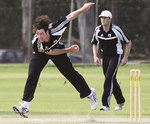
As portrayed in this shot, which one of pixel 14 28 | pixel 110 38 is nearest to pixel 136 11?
pixel 14 28

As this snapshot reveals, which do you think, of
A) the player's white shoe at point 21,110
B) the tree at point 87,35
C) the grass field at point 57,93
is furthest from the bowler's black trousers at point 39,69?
the tree at point 87,35

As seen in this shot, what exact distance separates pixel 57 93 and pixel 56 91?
2.52ft

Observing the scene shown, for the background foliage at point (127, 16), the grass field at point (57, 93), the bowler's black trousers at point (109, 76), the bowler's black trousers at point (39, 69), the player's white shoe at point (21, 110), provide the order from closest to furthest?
the player's white shoe at point (21, 110)
the bowler's black trousers at point (39, 69)
the grass field at point (57, 93)
the bowler's black trousers at point (109, 76)
the background foliage at point (127, 16)

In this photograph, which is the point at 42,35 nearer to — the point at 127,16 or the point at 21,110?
the point at 21,110

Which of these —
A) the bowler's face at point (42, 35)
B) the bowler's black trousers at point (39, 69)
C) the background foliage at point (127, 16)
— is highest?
the bowler's face at point (42, 35)

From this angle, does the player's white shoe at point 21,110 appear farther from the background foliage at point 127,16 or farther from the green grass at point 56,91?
the background foliage at point 127,16

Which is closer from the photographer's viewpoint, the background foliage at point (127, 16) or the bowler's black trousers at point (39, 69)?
the bowler's black trousers at point (39, 69)

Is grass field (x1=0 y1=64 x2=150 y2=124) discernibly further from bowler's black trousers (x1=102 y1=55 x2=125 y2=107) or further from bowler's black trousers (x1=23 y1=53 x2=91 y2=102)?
bowler's black trousers (x1=23 y1=53 x2=91 y2=102)

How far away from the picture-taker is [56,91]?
1878 cm

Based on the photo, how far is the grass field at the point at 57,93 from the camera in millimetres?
12562

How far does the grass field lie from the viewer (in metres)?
12.6

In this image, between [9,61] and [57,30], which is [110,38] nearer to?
[57,30]

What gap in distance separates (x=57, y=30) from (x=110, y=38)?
5.99 ft

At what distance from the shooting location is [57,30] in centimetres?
1149
